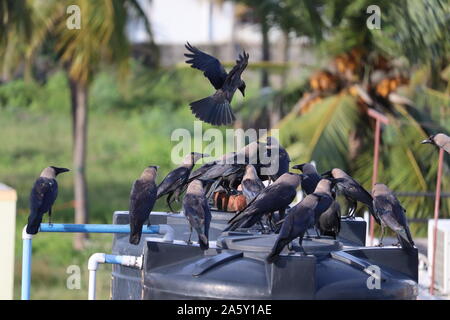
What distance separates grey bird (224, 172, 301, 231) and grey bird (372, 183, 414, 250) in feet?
1.61

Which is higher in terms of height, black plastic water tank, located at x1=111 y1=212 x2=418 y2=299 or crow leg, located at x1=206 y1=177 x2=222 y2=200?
crow leg, located at x1=206 y1=177 x2=222 y2=200

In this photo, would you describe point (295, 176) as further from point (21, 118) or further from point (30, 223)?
point (21, 118)

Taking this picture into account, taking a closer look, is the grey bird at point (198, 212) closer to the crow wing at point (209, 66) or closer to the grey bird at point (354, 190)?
the grey bird at point (354, 190)

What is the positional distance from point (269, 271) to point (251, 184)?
4.19 feet

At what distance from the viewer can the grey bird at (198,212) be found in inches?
175

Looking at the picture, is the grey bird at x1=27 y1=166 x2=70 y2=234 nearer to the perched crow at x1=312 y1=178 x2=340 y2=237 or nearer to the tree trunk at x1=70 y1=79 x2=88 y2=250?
the perched crow at x1=312 y1=178 x2=340 y2=237

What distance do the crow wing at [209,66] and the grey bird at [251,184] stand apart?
4.42 feet

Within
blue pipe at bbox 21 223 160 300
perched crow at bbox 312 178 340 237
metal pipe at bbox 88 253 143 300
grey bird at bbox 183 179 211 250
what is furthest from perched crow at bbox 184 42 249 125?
metal pipe at bbox 88 253 143 300

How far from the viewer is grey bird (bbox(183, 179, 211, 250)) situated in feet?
14.6

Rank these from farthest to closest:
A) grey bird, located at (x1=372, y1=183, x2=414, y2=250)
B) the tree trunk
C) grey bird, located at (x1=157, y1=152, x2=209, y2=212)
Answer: the tree trunk < grey bird, located at (x1=157, y1=152, x2=209, y2=212) < grey bird, located at (x1=372, y1=183, x2=414, y2=250)

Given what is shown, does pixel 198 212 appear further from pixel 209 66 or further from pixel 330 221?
pixel 209 66

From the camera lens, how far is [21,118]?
28.9 meters

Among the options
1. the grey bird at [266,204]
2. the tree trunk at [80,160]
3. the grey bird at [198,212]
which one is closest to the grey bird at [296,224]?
the grey bird at [266,204]

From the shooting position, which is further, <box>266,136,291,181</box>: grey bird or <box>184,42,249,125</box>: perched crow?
<box>184,42,249,125</box>: perched crow
